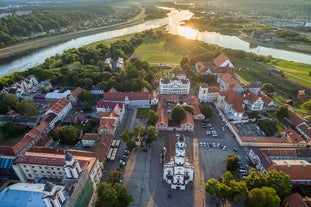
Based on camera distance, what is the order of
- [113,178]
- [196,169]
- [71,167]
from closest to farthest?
[71,167], [113,178], [196,169]

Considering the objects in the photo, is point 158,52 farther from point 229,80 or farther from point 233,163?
point 233,163

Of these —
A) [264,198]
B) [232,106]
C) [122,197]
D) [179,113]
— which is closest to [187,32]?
[232,106]

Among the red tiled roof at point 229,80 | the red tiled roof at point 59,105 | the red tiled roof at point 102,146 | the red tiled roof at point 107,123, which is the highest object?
the red tiled roof at point 229,80

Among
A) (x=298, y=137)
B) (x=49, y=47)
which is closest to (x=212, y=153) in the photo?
(x=298, y=137)

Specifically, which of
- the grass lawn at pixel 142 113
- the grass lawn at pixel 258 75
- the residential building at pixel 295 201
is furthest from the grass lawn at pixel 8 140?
the grass lawn at pixel 258 75

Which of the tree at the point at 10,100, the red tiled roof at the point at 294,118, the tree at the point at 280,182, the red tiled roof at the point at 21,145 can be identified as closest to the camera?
the tree at the point at 280,182

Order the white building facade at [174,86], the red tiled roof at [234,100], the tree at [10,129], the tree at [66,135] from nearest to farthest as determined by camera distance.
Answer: the tree at [66,135] → the tree at [10,129] → the red tiled roof at [234,100] → the white building facade at [174,86]

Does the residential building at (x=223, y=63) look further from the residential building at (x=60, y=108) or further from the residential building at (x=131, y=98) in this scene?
the residential building at (x=60, y=108)

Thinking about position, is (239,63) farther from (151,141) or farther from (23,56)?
(23,56)
